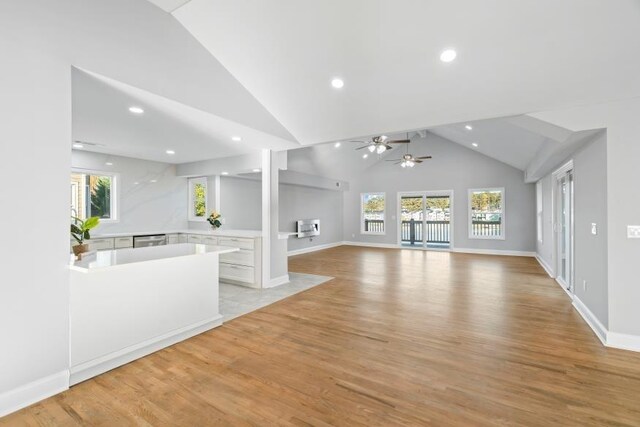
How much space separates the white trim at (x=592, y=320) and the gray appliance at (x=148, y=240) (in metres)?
6.70

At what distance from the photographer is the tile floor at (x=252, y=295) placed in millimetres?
4047

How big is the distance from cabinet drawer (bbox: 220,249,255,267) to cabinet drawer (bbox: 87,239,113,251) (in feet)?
6.26

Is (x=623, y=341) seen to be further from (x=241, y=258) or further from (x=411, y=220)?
(x=411, y=220)

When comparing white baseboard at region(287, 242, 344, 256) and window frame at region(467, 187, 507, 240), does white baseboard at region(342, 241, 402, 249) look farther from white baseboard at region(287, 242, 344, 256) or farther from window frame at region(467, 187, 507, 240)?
window frame at region(467, 187, 507, 240)

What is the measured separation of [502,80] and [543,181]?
5336mm

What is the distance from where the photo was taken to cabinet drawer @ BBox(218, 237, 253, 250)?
5105mm

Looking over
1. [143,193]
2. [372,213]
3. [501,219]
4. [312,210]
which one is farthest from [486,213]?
[143,193]

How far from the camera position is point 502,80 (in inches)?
116

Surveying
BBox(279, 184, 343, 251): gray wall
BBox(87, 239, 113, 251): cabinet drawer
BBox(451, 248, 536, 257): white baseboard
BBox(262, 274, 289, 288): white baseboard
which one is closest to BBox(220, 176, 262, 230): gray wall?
BBox(279, 184, 343, 251): gray wall

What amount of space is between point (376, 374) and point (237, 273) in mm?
3474

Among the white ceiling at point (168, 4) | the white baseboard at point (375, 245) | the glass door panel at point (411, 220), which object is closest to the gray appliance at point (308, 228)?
the white baseboard at point (375, 245)

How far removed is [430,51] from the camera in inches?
111

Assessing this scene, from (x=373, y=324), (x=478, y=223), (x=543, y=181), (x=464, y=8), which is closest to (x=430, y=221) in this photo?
(x=478, y=223)

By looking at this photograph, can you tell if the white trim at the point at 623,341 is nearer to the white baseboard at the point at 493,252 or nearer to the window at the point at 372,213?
the white baseboard at the point at 493,252
